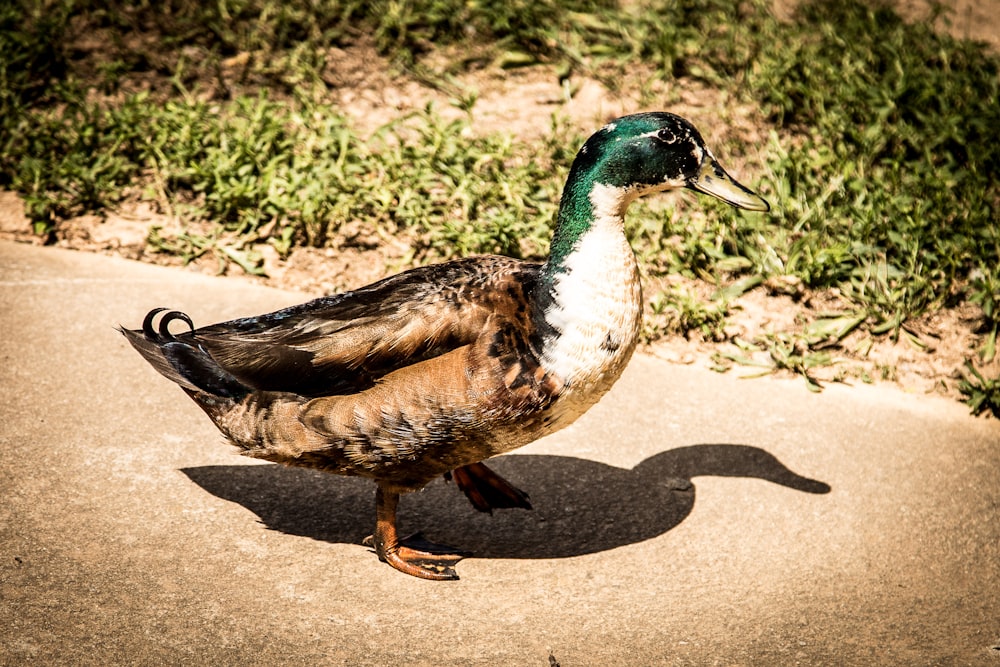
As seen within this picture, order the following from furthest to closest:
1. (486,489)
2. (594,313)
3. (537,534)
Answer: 1. (486,489)
2. (537,534)
3. (594,313)

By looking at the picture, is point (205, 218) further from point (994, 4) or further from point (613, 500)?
point (994, 4)

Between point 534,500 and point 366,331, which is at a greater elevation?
point 366,331

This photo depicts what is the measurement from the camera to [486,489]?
12.3 ft

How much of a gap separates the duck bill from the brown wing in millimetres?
594

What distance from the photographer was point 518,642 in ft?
9.80

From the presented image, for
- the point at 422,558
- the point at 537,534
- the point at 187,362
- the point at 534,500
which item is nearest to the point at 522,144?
the point at 534,500

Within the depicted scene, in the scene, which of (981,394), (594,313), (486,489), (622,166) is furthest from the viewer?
(981,394)

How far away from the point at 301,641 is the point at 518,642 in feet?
1.99

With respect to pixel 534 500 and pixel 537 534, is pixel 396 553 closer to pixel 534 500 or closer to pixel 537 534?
pixel 537 534

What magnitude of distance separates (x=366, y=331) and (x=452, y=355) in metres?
0.29

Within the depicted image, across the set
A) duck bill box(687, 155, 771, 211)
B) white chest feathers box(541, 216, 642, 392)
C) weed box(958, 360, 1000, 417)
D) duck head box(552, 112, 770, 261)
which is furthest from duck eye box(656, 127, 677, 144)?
weed box(958, 360, 1000, 417)

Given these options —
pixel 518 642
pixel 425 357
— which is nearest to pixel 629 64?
pixel 425 357

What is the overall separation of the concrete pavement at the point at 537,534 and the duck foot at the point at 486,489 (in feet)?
0.18

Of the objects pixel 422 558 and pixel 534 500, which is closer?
pixel 422 558
